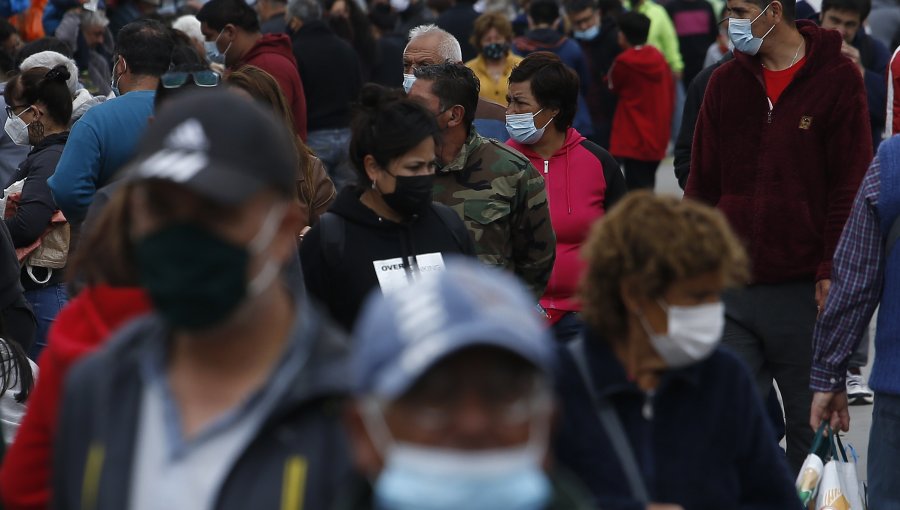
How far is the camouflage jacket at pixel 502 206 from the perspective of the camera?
17.8ft

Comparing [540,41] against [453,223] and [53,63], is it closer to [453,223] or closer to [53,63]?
[53,63]

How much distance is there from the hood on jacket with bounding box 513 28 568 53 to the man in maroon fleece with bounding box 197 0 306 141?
3.09m

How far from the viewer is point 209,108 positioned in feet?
7.06

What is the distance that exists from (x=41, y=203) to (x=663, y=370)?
14.3 ft

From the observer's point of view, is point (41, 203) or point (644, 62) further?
point (644, 62)

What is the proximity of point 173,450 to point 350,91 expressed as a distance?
29.2 ft

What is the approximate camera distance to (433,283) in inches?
73.1

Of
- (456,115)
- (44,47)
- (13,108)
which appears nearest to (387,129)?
(456,115)

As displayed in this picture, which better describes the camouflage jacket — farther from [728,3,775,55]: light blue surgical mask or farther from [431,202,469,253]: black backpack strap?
[728,3,775,55]: light blue surgical mask

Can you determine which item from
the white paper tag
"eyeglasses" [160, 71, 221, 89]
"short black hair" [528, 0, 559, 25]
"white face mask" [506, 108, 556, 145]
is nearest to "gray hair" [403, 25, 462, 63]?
"white face mask" [506, 108, 556, 145]

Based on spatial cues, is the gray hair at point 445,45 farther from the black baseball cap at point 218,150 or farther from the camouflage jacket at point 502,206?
the black baseball cap at point 218,150

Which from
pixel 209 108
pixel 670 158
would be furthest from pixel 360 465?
pixel 670 158

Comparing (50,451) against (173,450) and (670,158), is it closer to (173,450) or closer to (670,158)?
(173,450)

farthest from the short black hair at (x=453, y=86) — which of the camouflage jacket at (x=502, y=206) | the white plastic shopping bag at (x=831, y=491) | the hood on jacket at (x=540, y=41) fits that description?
the hood on jacket at (x=540, y=41)
